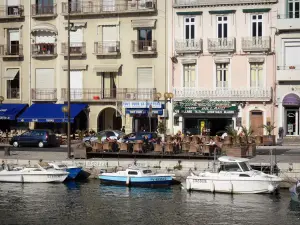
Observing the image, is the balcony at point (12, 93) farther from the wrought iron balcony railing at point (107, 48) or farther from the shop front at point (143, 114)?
the shop front at point (143, 114)

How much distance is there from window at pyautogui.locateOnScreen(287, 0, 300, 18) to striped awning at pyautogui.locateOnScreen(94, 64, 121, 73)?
13885mm

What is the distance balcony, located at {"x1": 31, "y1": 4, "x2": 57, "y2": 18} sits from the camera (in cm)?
5536

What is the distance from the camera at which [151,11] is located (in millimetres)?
52281

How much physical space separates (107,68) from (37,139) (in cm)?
923

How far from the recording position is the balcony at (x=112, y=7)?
52438 millimetres

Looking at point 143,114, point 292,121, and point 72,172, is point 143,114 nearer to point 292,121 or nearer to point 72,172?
point 292,121

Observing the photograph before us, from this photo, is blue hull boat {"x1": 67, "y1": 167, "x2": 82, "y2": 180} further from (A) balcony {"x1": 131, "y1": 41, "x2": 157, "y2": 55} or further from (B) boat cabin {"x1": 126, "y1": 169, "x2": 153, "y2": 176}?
(A) balcony {"x1": 131, "y1": 41, "x2": 157, "y2": 55}

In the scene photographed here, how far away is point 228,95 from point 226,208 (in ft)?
73.8

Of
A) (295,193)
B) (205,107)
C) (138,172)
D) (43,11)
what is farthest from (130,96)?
(295,193)

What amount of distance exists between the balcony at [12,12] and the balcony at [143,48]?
1018cm

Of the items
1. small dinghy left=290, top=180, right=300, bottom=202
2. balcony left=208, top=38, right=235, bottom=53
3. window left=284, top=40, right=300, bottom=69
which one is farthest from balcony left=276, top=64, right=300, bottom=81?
small dinghy left=290, top=180, right=300, bottom=202

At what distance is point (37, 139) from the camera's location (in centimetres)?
4766

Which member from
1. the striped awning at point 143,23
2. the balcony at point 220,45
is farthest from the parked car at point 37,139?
the balcony at point 220,45

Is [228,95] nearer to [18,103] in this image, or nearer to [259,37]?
[259,37]
